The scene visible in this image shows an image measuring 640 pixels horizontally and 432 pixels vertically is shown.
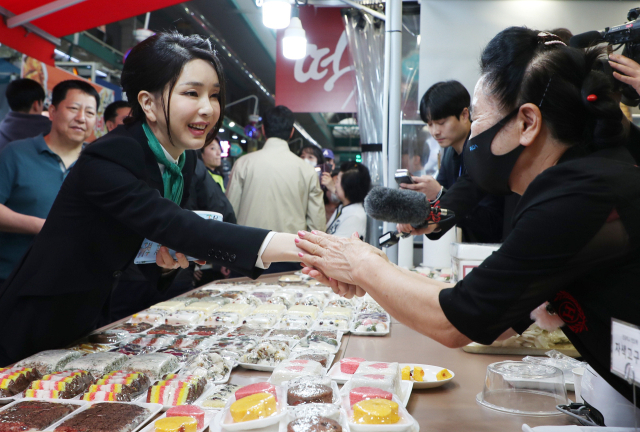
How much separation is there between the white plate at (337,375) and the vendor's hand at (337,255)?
242mm

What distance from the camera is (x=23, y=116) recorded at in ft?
11.3

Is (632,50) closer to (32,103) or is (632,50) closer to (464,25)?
(464,25)

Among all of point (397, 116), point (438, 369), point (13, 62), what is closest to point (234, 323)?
point (438, 369)

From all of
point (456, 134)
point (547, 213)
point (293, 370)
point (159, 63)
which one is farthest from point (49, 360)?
point (456, 134)

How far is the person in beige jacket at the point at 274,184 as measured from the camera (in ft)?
12.5

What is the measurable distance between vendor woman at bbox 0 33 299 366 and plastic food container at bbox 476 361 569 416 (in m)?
0.63

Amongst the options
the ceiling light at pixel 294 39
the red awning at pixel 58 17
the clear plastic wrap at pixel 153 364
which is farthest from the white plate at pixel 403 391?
the ceiling light at pixel 294 39

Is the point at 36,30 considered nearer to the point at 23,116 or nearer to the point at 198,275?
the point at 23,116

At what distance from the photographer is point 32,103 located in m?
3.54

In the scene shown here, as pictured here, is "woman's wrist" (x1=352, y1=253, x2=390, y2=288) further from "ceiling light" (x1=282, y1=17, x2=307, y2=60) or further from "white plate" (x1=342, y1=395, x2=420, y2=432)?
"ceiling light" (x1=282, y1=17, x2=307, y2=60)

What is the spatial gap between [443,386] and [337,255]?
0.45 m

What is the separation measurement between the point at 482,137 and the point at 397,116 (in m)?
2.58

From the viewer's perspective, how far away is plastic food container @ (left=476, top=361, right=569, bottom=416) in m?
1.18

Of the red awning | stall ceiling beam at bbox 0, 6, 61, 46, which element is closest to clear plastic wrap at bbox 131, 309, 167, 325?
the red awning
